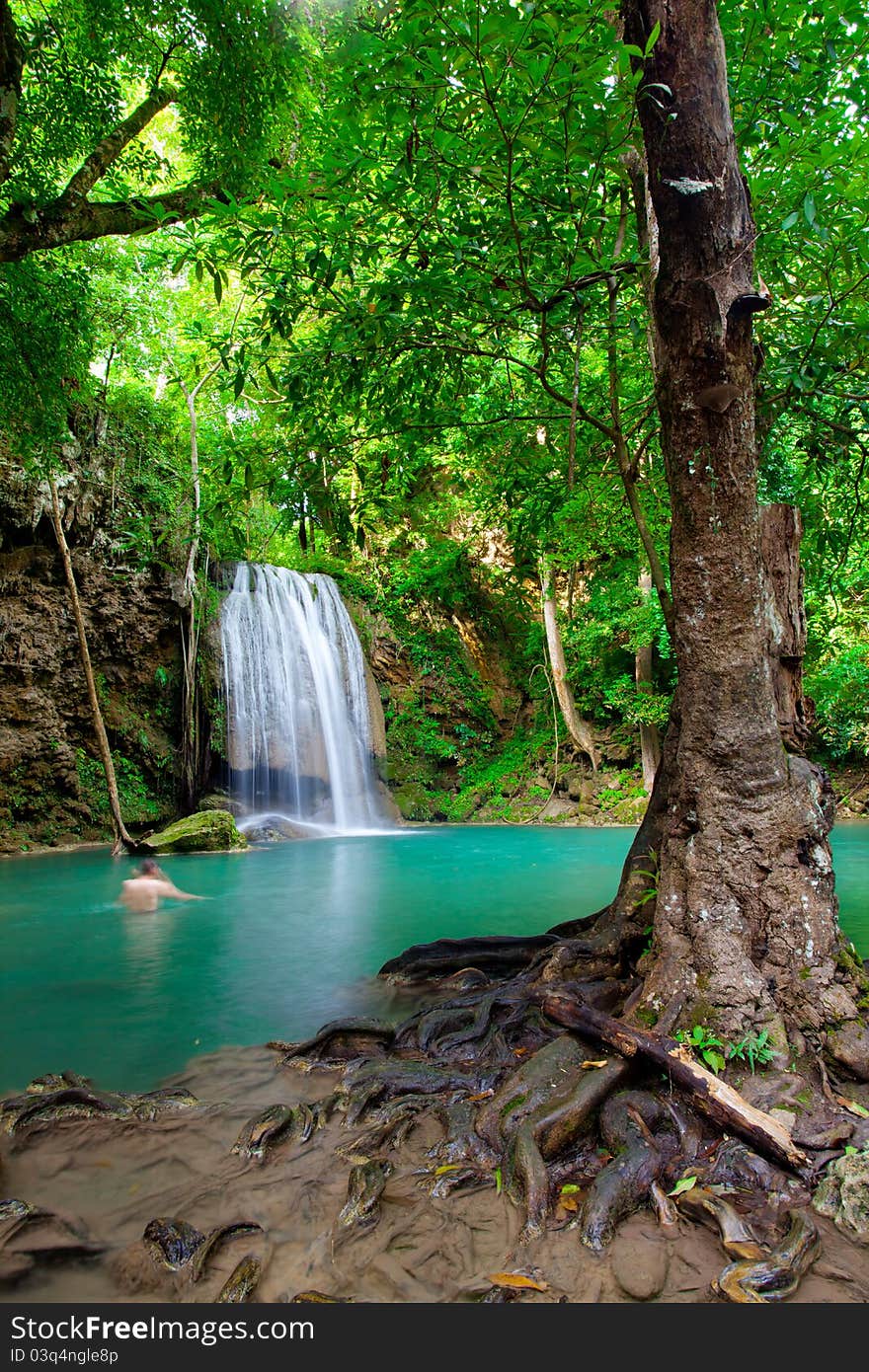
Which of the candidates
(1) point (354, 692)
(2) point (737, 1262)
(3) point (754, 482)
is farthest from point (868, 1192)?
(1) point (354, 692)

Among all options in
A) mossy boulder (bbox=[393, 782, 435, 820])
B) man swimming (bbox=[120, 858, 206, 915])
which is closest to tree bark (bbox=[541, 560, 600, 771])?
mossy boulder (bbox=[393, 782, 435, 820])

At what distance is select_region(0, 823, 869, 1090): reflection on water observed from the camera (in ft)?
14.4

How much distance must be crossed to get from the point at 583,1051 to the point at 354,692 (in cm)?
1638

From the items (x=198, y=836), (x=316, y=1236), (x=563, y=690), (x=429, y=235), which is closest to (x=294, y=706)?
(x=198, y=836)

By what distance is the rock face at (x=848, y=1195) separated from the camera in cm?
211

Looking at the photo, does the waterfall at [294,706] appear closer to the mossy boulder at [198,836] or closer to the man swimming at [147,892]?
the mossy boulder at [198,836]

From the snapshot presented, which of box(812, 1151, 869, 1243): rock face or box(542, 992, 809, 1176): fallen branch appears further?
box(542, 992, 809, 1176): fallen branch

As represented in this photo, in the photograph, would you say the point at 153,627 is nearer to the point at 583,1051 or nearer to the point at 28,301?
the point at 28,301

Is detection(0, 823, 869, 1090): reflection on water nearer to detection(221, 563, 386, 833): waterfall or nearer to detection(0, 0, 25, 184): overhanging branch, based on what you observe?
detection(221, 563, 386, 833): waterfall

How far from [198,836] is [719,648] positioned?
11405 millimetres

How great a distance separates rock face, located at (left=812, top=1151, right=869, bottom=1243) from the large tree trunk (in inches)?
19.7

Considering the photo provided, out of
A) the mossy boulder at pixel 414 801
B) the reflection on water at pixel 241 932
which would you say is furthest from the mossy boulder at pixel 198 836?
the mossy boulder at pixel 414 801

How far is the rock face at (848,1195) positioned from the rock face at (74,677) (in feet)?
45.6

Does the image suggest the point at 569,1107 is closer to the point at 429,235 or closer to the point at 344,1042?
the point at 344,1042
